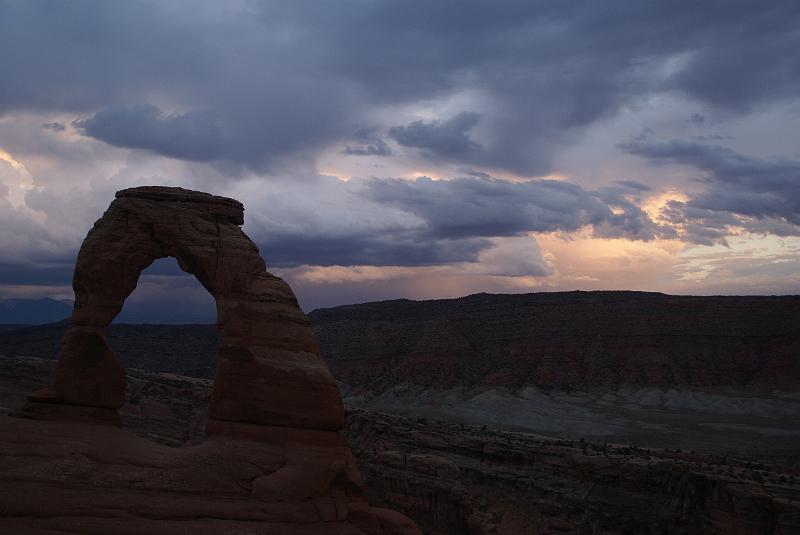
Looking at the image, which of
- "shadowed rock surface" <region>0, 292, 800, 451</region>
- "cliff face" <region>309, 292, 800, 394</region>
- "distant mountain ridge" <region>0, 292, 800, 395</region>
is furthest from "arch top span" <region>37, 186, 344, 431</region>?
"cliff face" <region>309, 292, 800, 394</region>

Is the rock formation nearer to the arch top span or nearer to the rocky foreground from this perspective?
the arch top span

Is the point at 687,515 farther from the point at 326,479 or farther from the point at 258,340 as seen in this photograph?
the point at 258,340

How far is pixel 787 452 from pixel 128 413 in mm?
41526

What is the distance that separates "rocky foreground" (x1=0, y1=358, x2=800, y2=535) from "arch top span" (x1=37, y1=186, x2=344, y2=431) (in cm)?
212

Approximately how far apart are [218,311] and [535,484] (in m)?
15.6

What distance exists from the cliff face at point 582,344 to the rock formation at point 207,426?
66036mm

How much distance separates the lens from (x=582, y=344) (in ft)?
289

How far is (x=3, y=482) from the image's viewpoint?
44.7ft

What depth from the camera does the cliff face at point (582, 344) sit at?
84.0 meters

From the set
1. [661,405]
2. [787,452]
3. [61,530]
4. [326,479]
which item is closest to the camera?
[61,530]

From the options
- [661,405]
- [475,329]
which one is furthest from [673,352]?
[475,329]

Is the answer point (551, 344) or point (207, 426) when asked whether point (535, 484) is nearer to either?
point (207, 426)

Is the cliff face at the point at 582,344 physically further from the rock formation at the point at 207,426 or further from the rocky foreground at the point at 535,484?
the rock formation at the point at 207,426

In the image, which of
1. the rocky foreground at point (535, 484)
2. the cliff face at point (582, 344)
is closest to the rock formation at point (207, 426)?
the rocky foreground at point (535, 484)
